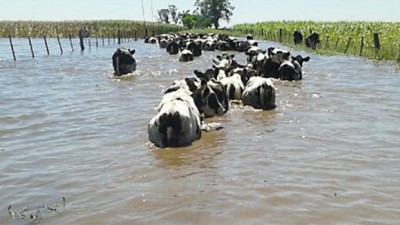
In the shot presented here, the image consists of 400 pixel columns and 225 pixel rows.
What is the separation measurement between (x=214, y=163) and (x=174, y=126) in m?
1.05

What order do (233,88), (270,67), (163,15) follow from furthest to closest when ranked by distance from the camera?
(163,15) < (270,67) < (233,88)

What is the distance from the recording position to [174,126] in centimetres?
Answer: 884

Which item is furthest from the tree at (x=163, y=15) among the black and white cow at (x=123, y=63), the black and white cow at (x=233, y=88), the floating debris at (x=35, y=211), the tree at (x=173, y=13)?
the floating debris at (x=35, y=211)

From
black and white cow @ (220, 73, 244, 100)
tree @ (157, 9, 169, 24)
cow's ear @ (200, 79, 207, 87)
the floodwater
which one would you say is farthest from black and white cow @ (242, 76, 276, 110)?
tree @ (157, 9, 169, 24)

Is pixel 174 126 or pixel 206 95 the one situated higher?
pixel 174 126

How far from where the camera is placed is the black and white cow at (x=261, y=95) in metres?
12.9

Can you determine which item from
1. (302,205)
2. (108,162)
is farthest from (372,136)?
(108,162)

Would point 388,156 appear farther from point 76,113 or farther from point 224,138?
point 76,113

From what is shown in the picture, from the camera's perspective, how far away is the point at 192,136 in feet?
30.7

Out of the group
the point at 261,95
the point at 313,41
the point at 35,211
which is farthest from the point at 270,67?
the point at 313,41

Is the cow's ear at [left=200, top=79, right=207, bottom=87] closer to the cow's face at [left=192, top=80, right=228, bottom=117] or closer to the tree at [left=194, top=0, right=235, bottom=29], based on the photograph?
the cow's face at [left=192, top=80, right=228, bottom=117]

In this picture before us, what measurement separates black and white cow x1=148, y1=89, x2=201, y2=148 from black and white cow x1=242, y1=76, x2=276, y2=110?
381 cm

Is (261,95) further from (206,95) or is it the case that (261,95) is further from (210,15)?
(210,15)

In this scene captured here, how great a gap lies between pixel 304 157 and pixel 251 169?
3.49ft
